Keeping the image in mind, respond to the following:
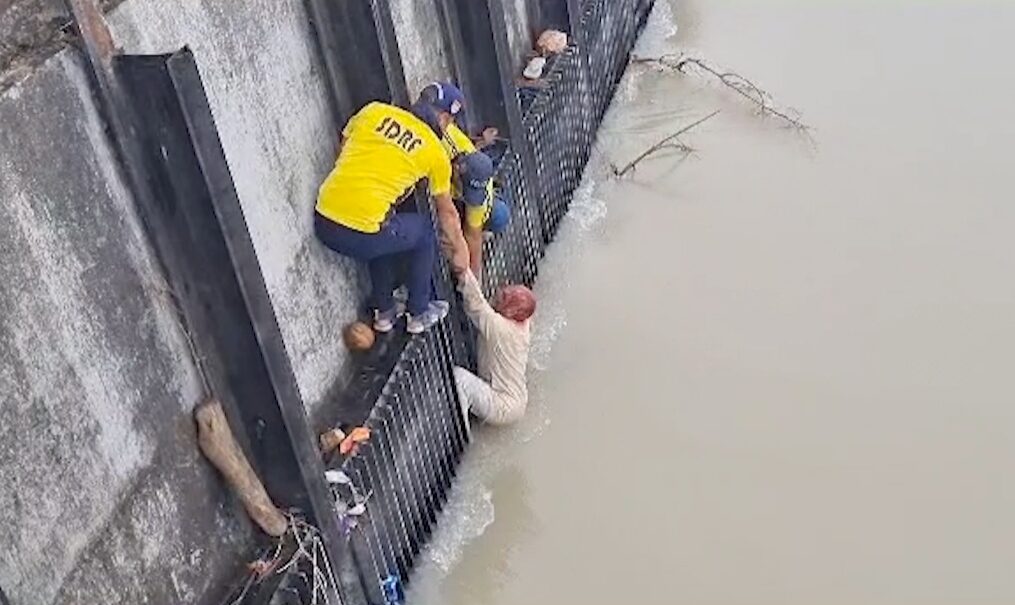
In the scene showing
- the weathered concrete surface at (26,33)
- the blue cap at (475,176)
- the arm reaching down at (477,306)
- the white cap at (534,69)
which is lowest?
the arm reaching down at (477,306)

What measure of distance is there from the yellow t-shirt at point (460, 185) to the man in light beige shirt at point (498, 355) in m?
0.23

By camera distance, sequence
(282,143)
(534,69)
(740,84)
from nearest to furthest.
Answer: (282,143)
(534,69)
(740,84)

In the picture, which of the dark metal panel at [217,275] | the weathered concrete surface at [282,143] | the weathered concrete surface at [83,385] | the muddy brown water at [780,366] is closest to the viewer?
the weathered concrete surface at [83,385]

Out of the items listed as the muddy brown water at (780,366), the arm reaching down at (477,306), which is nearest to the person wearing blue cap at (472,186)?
the arm reaching down at (477,306)

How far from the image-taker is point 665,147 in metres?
8.16

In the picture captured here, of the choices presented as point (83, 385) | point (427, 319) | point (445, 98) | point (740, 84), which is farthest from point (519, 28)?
point (83, 385)

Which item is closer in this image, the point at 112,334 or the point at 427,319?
the point at 112,334

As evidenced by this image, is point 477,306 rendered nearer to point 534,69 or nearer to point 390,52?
point 390,52

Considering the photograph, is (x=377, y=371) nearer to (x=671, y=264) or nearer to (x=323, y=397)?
(x=323, y=397)

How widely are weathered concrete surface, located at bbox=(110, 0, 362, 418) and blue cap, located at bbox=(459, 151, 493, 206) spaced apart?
56cm

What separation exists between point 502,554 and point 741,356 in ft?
5.53

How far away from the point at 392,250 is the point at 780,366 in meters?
2.19

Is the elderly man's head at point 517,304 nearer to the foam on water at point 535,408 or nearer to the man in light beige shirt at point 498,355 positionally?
the man in light beige shirt at point 498,355

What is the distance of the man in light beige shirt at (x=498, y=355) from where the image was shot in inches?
224
